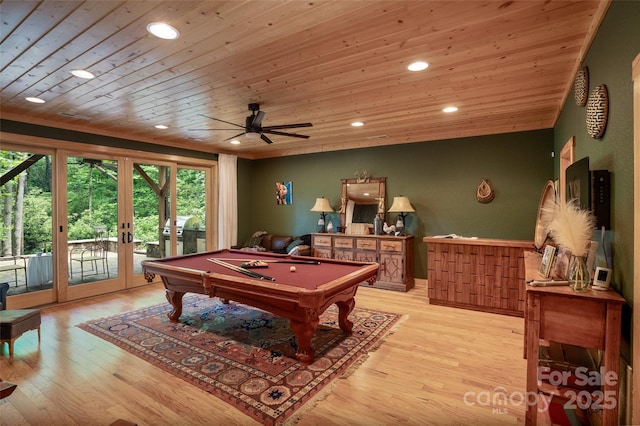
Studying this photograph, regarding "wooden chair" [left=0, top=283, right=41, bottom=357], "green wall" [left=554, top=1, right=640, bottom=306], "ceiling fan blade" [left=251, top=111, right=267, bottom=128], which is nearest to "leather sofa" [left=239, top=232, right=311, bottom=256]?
"ceiling fan blade" [left=251, top=111, right=267, bottom=128]

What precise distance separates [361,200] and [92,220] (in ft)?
14.9

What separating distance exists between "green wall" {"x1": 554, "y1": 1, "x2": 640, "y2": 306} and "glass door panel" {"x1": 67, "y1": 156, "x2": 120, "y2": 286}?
606 centimetres

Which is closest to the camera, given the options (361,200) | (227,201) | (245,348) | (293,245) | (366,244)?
(245,348)

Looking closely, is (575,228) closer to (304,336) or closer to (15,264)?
(304,336)

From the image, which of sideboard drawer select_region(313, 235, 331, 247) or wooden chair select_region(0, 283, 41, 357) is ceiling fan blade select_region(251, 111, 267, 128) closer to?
sideboard drawer select_region(313, 235, 331, 247)

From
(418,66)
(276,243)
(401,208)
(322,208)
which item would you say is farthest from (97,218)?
(418,66)

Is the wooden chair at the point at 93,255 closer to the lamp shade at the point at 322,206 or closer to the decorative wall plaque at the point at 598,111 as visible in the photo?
the lamp shade at the point at 322,206

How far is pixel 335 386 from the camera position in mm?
2438

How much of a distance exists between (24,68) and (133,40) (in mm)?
1321

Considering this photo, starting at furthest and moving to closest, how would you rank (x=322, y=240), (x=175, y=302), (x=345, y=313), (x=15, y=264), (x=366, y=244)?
1. (x=322, y=240)
2. (x=366, y=244)
3. (x=15, y=264)
4. (x=175, y=302)
5. (x=345, y=313)

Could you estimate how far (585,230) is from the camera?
173 centimetres

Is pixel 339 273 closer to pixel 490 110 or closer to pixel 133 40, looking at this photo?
pixel 133 40

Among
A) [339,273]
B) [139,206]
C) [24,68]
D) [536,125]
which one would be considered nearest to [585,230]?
[339,273]

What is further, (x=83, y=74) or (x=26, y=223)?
(x=26, y=223)
